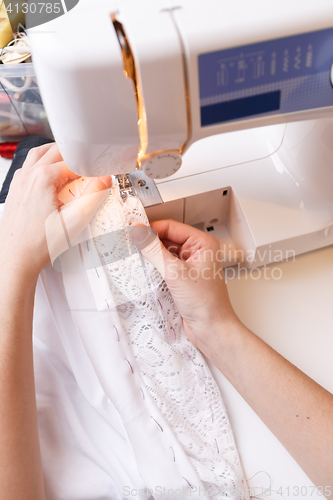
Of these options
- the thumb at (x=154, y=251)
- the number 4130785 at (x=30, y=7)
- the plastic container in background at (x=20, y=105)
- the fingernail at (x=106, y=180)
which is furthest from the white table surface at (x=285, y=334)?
the number 4130785 at (x=30, y=7)

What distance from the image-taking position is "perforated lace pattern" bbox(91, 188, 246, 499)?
802mm

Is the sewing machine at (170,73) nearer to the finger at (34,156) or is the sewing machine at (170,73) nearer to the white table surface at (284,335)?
the finger at (34,156)

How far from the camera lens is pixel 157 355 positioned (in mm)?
814

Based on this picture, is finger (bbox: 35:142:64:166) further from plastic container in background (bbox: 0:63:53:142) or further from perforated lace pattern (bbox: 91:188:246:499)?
plastic container in background (bbox: 0:63:53:142)

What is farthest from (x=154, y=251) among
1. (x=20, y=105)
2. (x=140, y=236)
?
(x=20, y=105)

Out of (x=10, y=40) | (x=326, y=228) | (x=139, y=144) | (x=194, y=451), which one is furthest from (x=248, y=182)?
(x=10, y=40)

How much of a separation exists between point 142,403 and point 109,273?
291mm

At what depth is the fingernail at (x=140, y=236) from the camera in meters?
0.82

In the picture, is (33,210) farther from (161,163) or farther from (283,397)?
(283,397)

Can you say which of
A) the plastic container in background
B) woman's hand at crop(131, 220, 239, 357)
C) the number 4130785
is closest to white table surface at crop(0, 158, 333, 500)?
woman's hand at crop(131, 220, 239, 357)

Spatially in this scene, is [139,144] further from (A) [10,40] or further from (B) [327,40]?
(A) [10,40]

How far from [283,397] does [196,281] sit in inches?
11.6

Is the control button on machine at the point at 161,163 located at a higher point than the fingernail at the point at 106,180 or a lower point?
higher

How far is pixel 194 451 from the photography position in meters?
0.79
